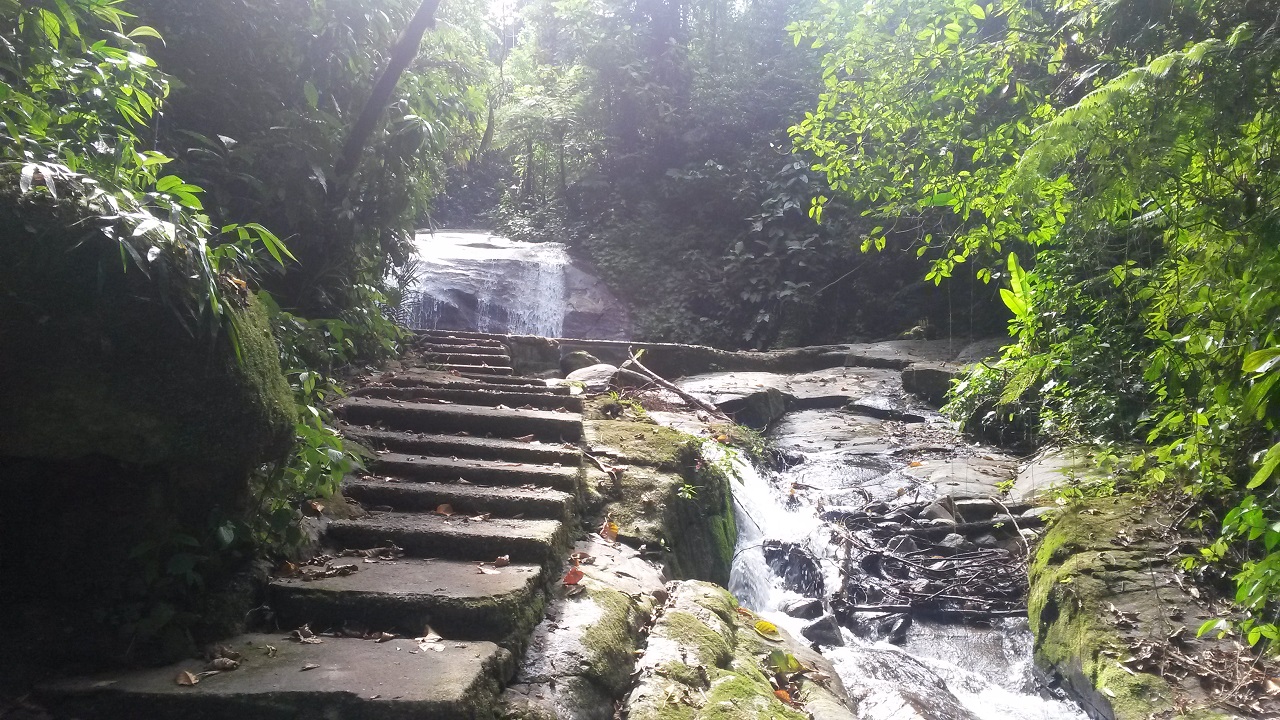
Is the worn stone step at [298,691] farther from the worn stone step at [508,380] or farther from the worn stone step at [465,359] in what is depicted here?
the worn stone step at [465,359]

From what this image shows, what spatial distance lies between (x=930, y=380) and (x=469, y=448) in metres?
8.42

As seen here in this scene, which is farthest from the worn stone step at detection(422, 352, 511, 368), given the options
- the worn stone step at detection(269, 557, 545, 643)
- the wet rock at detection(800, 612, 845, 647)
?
the worn stone step at detection(269, 557, 545, 643)

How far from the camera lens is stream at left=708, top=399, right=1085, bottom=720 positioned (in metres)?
5.02

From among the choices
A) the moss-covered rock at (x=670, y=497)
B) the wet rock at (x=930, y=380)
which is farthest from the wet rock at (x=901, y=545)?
the wet rock at (x=930, y=380)

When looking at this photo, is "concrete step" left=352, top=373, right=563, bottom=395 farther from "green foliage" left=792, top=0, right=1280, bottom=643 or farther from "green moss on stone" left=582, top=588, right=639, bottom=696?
"green foliage" left=792, top=0, right=1280, bottom=643

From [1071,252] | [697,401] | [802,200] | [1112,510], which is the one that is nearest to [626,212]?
[802,200]

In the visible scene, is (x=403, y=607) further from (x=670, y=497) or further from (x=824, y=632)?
(x=824, y=632)

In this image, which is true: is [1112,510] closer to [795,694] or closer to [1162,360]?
[1162,360]

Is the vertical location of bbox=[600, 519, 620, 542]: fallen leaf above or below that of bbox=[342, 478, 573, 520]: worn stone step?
below

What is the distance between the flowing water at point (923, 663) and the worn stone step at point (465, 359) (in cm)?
252

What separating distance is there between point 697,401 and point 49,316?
698 cm

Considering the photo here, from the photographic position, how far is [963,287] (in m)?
15.9

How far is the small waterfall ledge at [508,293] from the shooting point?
1427 centimetres

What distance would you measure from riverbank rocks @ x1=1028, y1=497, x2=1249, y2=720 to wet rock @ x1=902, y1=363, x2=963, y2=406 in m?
5.38
